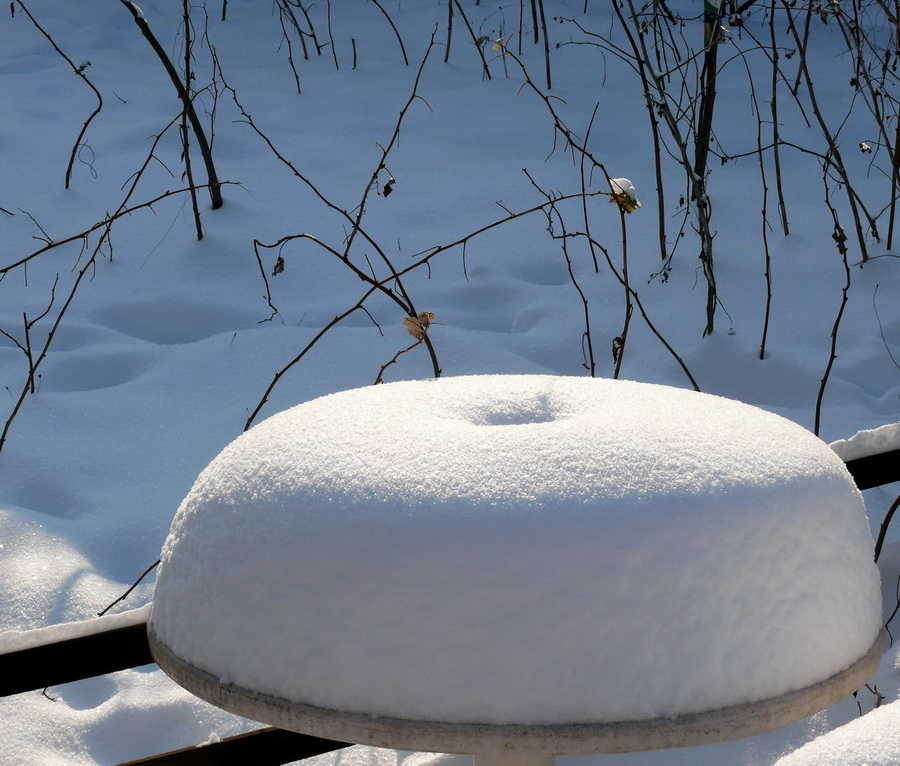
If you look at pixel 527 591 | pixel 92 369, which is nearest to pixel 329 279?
pixel 92 369

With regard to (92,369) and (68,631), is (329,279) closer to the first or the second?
(92,369)

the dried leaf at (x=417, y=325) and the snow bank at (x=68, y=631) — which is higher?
the dried leaf at (x=417, y=325)

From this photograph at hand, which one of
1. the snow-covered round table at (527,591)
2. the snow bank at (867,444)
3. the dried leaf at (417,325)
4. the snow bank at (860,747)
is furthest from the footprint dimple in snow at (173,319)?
the snow bank at (860,747)

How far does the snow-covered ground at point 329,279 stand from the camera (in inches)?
67.3

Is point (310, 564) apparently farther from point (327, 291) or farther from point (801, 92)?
point (801, 92)

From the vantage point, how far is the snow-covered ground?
67.3 inches

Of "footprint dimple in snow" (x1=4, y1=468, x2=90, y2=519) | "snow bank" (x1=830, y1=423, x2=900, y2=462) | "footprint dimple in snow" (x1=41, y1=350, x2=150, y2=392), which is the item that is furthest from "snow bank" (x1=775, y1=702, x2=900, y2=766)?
"footprint dimple in snow" (x1=41, y1=350, x2=150, y2=392)

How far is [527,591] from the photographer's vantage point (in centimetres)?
67

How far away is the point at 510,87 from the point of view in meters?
3.48

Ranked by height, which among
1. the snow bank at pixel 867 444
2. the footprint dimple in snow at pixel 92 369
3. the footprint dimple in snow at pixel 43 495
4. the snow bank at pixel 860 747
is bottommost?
the footprint dimple in snow at pixel 43 495

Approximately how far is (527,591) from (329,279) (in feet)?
6.31

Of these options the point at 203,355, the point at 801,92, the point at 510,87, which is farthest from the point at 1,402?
the point at 801,92

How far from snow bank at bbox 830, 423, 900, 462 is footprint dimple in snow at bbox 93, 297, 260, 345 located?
147 centimetres

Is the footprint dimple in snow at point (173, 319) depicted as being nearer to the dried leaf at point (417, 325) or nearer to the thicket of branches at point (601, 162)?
the thicket of branches at point (601, 162)
